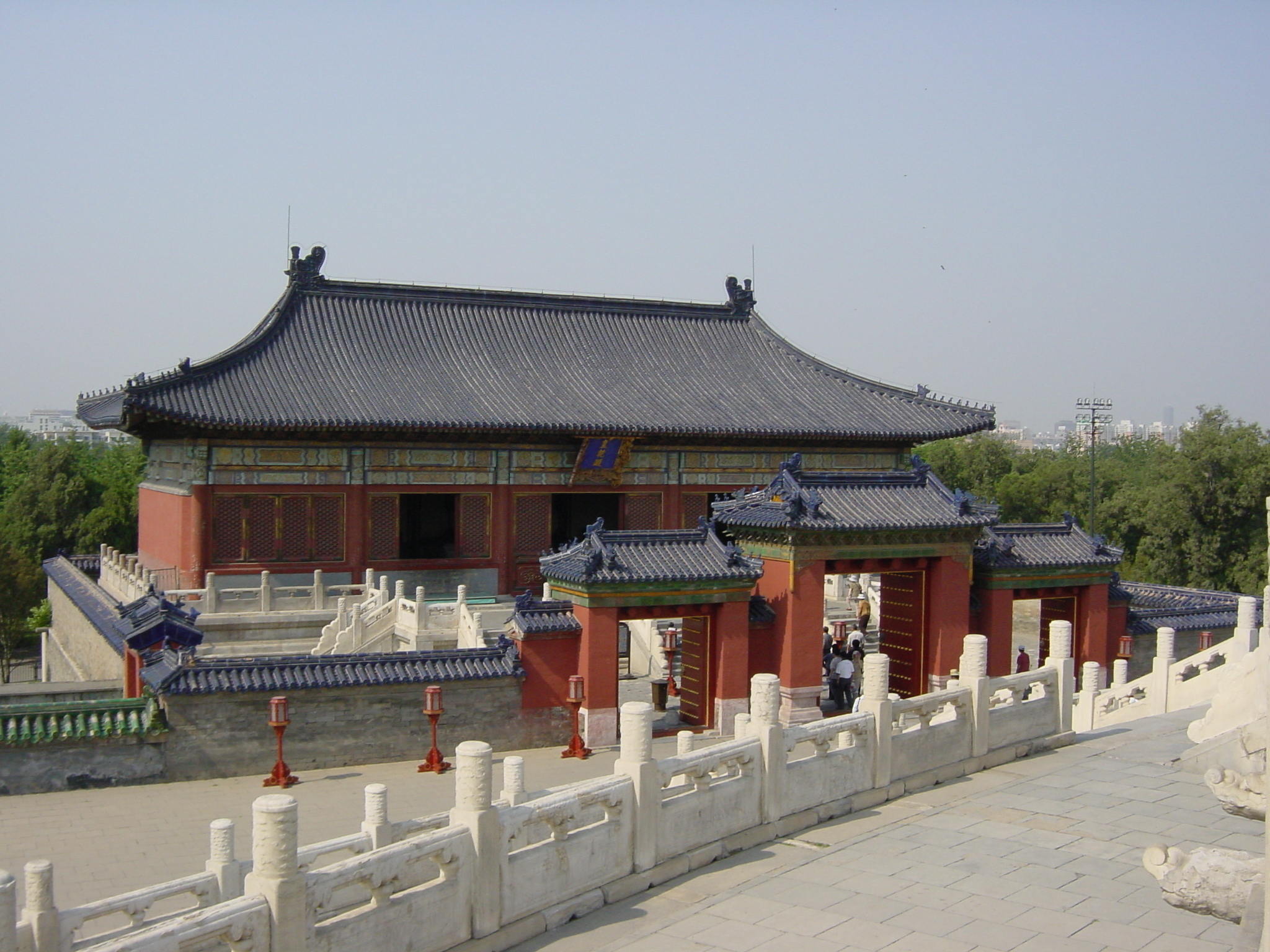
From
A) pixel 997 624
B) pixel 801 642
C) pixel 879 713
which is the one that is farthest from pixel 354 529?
pixel 879 713

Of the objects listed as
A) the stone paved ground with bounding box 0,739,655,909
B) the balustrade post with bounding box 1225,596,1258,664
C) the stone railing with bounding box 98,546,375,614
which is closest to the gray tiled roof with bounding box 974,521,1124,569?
the balustrade post with bounding box 1225,596,1258,664

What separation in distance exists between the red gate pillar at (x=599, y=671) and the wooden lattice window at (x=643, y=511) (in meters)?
10.8

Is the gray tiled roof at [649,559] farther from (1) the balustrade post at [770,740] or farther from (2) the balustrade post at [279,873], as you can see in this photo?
(2) the balustrade post at [279,873]

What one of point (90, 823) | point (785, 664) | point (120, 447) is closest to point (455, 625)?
point (785, 664)

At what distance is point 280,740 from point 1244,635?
1507cm

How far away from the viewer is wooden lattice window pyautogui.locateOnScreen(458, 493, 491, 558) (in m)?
26.8

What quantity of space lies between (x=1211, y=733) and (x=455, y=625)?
54.5ft

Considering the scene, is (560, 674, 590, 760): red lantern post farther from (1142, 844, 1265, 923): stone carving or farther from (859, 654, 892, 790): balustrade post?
(1142, 844, 1265, 923): stone carving

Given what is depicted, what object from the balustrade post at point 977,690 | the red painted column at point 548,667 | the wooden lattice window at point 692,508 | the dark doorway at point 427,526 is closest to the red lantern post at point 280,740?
the red painted column at point 548,667

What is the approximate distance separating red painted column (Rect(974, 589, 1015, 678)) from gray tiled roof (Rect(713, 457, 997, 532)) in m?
1.58

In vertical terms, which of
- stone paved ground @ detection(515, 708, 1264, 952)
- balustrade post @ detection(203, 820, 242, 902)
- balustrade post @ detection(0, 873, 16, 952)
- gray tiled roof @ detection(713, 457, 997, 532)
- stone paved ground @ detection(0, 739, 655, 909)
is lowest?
stone paved ground @ detection(0, 739, 655, 909)

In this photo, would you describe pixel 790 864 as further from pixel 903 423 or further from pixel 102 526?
pixel 102 526

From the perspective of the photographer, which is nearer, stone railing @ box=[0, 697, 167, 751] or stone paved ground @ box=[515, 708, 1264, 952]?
stone paved ground @ box=[515, 708, 1264, 952]

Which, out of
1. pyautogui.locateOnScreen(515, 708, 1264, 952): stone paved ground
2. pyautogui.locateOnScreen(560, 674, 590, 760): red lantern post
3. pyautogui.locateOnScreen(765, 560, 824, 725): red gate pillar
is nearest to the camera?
pyautogui.locateOnScreen(515, 708, 1264, 952): stone paved ground
